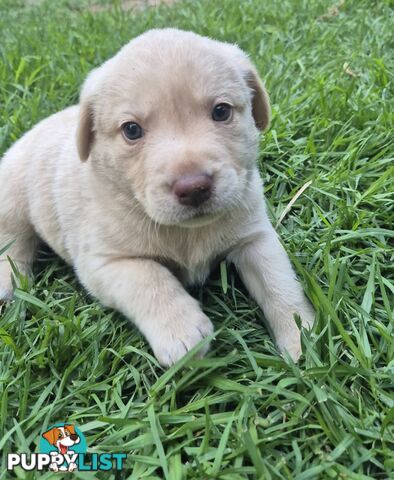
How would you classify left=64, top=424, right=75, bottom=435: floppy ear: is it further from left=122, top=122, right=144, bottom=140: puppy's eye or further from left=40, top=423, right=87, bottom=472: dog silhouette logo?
left=122, top=122, right=144, bottom=140: puppy's eye

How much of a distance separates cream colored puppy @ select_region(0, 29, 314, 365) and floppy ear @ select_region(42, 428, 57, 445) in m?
0.56

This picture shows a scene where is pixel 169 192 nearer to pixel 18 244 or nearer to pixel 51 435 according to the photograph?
pixel 51 435

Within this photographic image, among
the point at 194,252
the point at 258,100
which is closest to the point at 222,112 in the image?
the point at 258,100

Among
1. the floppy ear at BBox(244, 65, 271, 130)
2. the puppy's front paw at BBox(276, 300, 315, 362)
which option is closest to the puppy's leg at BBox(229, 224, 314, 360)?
the puppy's front paw at BBox(276, 300, 315, 362)

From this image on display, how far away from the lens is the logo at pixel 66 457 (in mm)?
2348

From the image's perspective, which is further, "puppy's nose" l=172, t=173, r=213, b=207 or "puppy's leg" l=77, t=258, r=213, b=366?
"puppy's leg" l=77, t=258, r=213, b=366

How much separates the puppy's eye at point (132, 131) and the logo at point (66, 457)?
1406 mm

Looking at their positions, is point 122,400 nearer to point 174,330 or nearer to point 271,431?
point 174,330

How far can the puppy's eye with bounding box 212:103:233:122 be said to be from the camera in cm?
289

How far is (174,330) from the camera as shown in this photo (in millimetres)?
2721

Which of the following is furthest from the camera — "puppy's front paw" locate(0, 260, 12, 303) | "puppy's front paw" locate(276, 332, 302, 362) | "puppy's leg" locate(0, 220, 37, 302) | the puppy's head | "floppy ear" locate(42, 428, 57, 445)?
"puppy's leg" locate(0, 220, 37, 302)

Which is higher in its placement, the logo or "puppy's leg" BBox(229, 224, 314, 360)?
"puppy's leg" BBox(229, 224, 314, 360)

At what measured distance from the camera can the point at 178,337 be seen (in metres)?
2.69

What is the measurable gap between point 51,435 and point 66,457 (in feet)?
0.54
